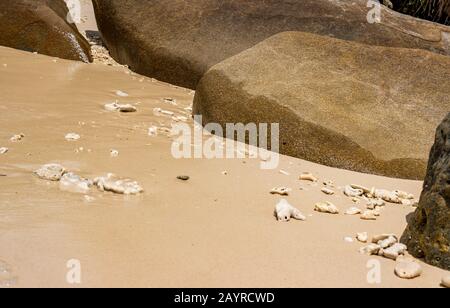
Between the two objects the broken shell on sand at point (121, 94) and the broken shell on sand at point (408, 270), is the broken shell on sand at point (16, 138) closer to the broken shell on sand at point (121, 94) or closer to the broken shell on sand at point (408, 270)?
the broken shell on sand at point (121, 94)

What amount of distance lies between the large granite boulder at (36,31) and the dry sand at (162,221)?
2132 millimetres

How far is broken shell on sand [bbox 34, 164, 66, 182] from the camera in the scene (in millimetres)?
2488

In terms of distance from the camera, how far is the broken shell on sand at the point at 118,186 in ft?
8.02

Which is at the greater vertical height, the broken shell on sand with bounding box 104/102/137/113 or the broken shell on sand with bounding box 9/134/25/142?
the broken shell on sand with bounding box 9/134/25/142

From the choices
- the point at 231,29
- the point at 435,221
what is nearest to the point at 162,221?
the point at 435,221

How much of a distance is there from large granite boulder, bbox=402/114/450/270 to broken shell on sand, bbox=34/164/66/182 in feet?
4.82

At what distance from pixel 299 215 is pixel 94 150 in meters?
1.20

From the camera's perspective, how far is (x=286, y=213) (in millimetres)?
2371

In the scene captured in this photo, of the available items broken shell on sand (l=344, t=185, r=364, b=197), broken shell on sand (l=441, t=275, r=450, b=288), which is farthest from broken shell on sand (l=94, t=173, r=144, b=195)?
broken shell on sand (l=441, t=275, r=450, b=288)

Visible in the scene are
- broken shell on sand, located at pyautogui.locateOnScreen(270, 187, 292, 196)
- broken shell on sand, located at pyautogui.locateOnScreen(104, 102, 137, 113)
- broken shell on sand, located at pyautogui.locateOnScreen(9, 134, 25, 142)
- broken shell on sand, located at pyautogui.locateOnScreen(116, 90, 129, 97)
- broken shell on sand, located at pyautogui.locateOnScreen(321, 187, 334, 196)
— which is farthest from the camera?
broken shell on sand, located at pyautogui.locateOnScreen(116, 90, 129, 97)

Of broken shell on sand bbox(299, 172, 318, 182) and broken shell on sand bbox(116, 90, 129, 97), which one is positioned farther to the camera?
broken shell on sand bbox(116, 90, 129, 97)

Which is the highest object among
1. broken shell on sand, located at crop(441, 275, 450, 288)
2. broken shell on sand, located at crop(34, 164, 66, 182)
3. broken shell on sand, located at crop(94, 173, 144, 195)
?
broken shell on sand, located at crop(441, 275, 450, 288)

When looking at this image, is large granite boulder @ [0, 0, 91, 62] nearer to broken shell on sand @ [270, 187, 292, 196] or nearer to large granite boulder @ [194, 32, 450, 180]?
large granite boulder @ [194, 32, 450, 180]

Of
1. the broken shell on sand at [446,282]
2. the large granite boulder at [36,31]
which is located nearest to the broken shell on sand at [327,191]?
the broken shell on sand at [446,282]
